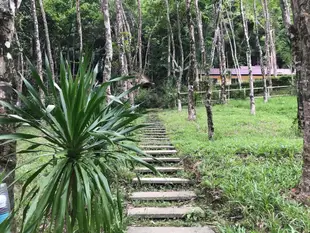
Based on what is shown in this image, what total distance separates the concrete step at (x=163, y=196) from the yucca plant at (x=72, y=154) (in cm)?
179

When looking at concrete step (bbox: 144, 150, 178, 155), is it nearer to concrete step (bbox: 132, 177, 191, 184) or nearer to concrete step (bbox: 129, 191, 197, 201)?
concrete step (bbox: 132, 177, 191, 184)

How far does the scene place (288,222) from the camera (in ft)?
9.32

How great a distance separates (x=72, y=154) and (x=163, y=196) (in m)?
2.13

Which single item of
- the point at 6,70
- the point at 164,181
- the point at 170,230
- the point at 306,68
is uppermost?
the point at 6,70

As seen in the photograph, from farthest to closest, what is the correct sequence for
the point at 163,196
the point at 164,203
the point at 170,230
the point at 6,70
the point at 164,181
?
the point at 164,181 → the point at 163,196 → the point at 164,203 → the point at 170,230 → the point at 6,70

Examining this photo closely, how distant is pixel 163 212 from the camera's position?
145 inches

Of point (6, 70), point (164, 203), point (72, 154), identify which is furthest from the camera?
point (164, 203)

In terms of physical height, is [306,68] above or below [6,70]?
below

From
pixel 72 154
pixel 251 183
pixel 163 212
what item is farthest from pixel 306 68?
→ pixel 72 154

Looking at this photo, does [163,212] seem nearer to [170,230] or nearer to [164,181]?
[170,230]

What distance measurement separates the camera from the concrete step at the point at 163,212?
11.9 ft

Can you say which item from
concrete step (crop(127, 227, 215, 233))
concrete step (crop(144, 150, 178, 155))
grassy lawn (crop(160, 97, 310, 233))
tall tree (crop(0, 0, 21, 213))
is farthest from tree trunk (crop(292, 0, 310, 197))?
concrete step (crop(144, 150, 178, 155))

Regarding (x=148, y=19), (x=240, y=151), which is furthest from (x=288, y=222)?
(x=148, y=19)

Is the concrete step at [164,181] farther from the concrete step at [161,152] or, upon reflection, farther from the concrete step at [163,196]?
the concrete step at [161,152]
